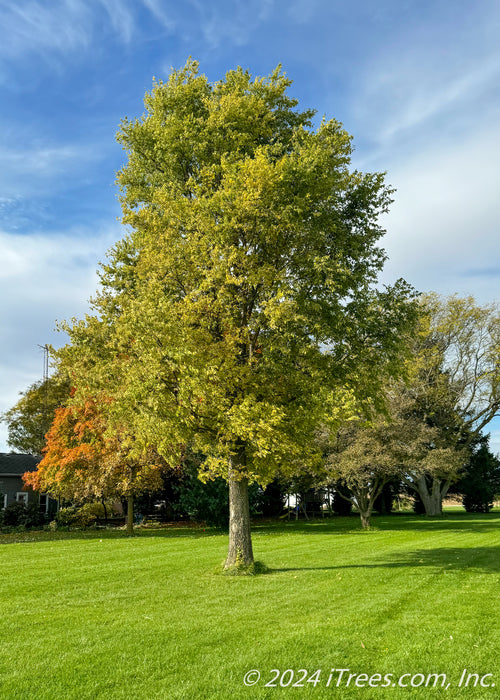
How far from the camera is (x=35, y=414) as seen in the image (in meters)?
48.5

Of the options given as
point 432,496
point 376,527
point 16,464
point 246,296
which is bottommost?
point 376,527

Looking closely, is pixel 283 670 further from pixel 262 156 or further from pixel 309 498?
pixel 309 498

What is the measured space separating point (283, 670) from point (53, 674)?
2502 mm

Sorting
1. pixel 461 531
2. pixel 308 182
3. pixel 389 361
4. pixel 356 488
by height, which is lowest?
pixel 461 531

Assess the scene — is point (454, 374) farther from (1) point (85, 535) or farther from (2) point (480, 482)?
(1) point (85, 535)

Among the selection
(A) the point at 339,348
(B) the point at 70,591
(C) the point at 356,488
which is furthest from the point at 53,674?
(C) the point at 356,488

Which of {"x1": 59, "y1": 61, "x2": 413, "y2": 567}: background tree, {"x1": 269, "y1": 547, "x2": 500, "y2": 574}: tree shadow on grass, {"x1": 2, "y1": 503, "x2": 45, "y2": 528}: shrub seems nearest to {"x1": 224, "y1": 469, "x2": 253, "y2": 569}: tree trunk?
{"x1": 59, "y1": 61, "x2": 413, "y2": 567}: background tree

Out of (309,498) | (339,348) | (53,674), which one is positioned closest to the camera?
(53,674)

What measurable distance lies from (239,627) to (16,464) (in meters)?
33.9

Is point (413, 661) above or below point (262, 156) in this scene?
below

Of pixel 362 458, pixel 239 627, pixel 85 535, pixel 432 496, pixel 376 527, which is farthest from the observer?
pixel 432 496

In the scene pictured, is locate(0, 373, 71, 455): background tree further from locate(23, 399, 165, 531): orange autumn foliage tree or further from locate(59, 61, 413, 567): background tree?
locate(59, 61, 413, 567): background tree

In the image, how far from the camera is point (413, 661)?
6191 mm

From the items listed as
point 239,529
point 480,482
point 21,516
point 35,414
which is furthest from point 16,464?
point 480,482
